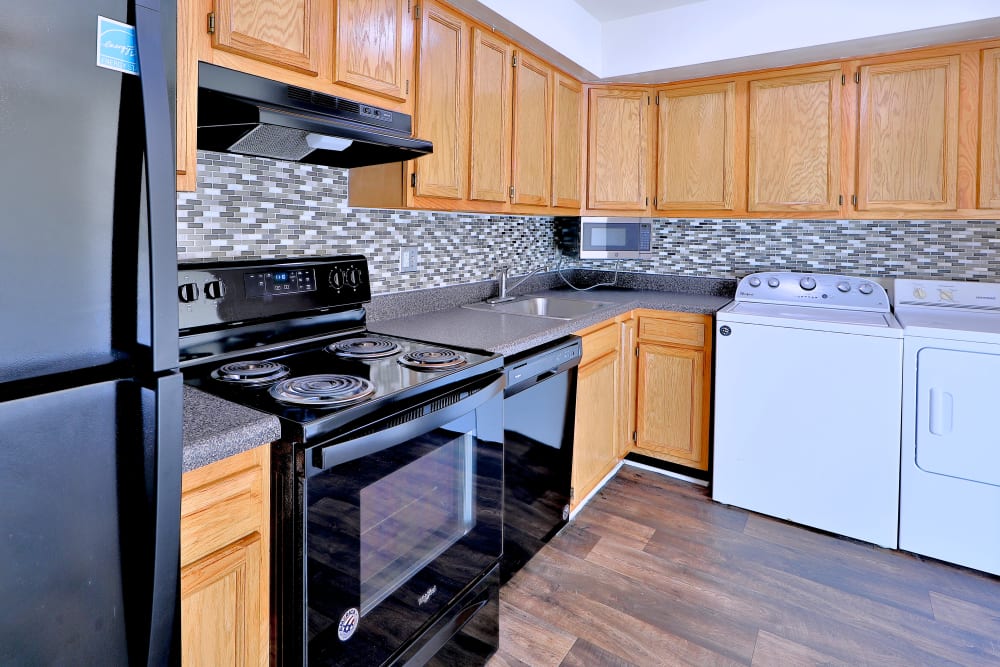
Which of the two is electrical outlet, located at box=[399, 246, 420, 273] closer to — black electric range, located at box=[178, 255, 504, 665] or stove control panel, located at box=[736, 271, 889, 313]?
black electric range, located at box=[178, 255, 504, 665]

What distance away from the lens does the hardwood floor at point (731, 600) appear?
5.79 feet

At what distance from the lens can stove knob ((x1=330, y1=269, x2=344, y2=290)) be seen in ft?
6.30

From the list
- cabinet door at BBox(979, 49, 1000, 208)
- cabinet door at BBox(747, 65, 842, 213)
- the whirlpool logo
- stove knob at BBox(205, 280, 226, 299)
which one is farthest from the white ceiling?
the whirlpool logo

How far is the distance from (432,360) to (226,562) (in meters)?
0.69

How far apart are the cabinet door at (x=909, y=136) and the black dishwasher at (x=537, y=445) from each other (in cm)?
167

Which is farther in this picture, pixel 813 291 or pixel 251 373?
pixel 813 291

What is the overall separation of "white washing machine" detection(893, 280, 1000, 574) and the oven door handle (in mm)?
1740

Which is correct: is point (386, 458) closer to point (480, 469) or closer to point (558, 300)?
point (480, 469)


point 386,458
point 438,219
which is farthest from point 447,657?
point 438,219

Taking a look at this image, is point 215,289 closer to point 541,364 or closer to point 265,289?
point 265,289

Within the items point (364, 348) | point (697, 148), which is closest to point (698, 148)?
point (697, 148)

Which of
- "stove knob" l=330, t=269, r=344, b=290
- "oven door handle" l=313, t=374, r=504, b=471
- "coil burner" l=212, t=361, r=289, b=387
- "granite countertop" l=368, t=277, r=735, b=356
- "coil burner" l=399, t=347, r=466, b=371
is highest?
"stove knob" l=330, t=269, r=344, b=290

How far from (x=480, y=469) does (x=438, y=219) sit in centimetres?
130

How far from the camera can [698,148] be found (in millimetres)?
3043
